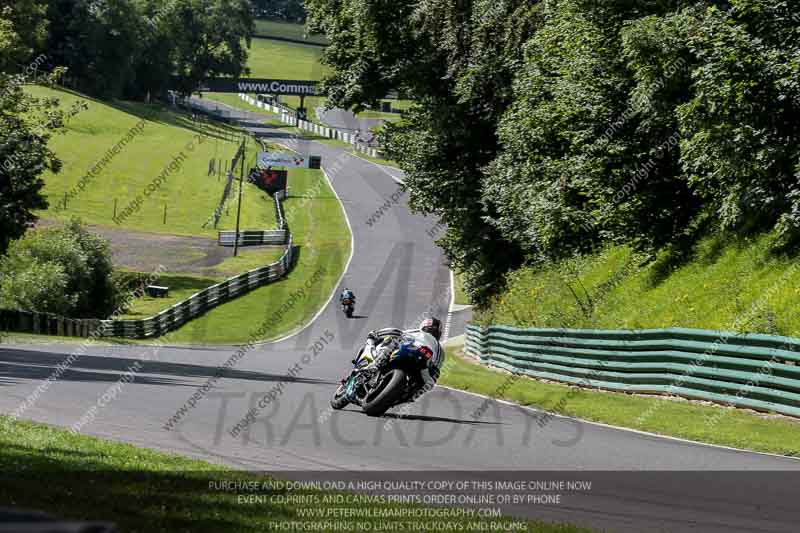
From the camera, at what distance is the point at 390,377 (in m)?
14.0

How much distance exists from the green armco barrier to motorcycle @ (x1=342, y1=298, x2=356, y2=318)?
2299 centimetres

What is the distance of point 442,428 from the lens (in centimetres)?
1386

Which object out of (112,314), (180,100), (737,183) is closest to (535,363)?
(737,183)

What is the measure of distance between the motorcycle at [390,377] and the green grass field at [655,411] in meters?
3.86

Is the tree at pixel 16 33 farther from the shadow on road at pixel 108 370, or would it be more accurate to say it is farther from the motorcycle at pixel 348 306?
the shadow on road at pixel 108 370

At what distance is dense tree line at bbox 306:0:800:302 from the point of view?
66.1 feet

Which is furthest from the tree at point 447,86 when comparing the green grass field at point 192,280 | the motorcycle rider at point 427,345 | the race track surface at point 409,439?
the motorcycle rider at point 427,345

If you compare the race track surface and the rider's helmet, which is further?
the rider's helmet

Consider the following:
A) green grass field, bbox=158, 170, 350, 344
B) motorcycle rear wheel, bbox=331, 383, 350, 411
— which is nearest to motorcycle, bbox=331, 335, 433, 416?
motorcycle rear wheel, bbox=331, 383, 350, 411

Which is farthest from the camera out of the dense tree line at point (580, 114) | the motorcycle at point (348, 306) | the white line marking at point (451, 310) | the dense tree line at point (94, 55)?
the motorcycle at point (348, 306)

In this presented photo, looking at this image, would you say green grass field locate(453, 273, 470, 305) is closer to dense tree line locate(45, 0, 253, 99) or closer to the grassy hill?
the grassy hill

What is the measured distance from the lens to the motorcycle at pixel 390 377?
13680 mm

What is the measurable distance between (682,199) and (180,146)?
89.5 metres

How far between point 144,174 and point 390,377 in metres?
85.8
